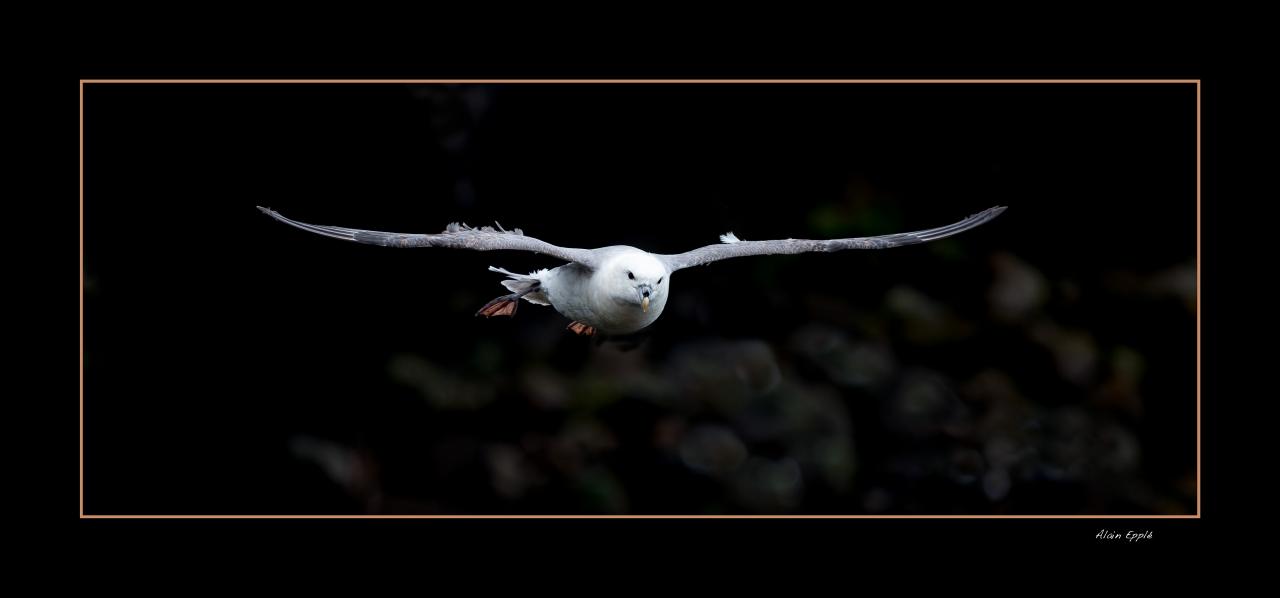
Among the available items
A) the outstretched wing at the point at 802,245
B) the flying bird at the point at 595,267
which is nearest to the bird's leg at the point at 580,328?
the flying bird at the point at 595,267

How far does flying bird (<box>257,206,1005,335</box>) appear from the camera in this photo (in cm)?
407

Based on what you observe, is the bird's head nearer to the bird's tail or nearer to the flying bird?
the flying bird

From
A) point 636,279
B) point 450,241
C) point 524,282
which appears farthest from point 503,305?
point 636,279

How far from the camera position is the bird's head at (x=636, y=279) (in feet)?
13.2

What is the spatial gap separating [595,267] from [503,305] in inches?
21.0

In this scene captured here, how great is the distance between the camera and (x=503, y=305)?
458cm

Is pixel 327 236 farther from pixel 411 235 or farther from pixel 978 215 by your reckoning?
pixel 978 215

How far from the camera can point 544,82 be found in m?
4.62

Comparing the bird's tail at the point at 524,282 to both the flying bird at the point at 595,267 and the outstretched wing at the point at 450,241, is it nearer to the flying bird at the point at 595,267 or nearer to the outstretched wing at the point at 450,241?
the flying bird at the point at 595,267

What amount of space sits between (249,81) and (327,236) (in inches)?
31.6

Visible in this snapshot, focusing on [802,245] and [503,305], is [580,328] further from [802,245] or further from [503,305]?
[802,245]

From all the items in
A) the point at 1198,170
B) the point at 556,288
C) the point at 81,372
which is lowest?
the point at 81,372

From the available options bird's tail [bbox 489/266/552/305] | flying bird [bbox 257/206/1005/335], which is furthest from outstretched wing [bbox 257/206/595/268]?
bird's tail [bbox 489/266/552/305]

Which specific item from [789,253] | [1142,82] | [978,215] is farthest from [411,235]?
[1142,82]
